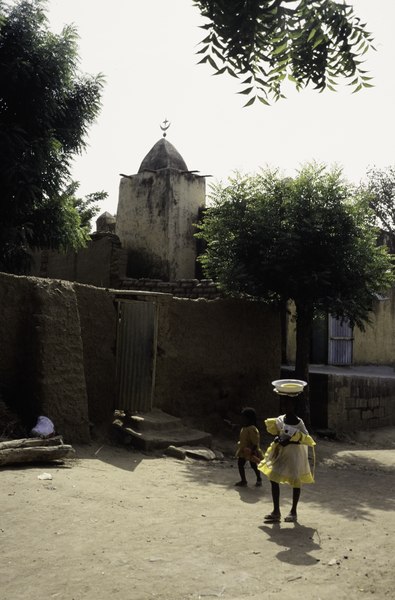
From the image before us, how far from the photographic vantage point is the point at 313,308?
10.7 metres

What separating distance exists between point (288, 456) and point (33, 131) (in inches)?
436

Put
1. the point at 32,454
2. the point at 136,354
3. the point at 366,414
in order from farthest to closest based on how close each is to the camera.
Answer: the point at 366,414 < the point at 136,354 < the point at 32,454

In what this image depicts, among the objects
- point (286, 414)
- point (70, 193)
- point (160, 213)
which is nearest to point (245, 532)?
point (286, 414)

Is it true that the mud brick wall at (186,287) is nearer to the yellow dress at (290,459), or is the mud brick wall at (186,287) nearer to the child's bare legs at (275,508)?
the yellow dress at (290,459)

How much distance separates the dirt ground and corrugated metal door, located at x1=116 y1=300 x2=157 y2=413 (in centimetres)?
167

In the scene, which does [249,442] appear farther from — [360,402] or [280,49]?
[360,402]

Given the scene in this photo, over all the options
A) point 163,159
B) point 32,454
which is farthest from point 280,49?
point 163,159

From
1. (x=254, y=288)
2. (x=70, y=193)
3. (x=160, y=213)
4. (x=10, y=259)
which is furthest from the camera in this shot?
(x=160, y=213)

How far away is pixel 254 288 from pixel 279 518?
561 centimetres

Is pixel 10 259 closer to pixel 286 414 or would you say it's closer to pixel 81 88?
pixel 81 88

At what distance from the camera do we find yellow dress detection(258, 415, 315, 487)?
4954mm

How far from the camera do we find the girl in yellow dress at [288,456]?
4.95m

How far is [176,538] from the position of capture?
4109 mm

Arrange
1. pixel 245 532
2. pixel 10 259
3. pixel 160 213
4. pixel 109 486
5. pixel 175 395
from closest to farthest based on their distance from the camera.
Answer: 1. pixel 245 532
2. pixel 109 486
3. pixel 175 395
4. pixel 10 259
5. pixel 160 213
